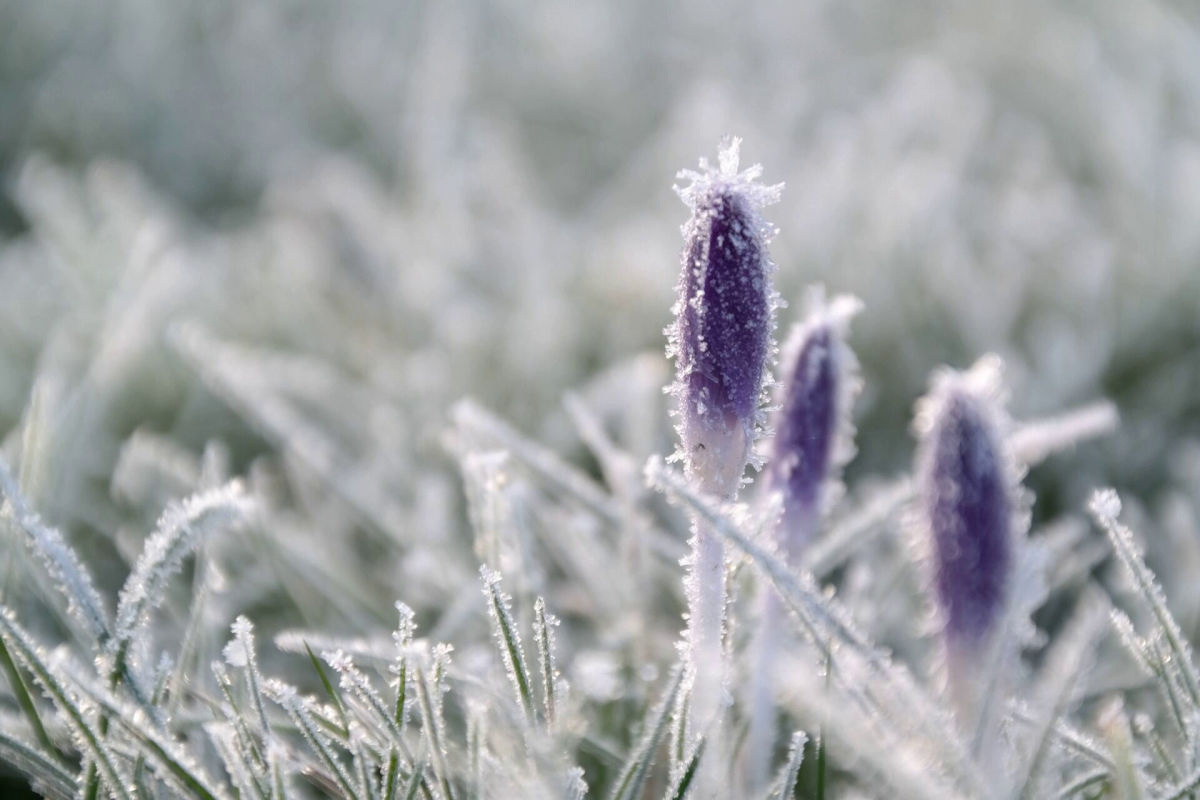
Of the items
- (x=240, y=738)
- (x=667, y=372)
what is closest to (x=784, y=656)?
(x=240, y=738)

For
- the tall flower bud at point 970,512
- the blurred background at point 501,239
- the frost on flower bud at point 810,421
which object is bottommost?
the tall flower bud at point 970,512

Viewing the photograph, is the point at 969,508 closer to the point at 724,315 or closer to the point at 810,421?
the point at 810,421

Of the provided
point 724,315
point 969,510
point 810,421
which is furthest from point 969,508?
point 724,315

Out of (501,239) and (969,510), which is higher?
(501,239)

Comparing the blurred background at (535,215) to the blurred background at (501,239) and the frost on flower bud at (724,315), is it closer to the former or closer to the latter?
the blurred background at (501,239)

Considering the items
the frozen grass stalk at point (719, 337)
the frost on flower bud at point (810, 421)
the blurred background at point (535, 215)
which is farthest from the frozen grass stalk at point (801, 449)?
the blurred background at point (535, 215)
